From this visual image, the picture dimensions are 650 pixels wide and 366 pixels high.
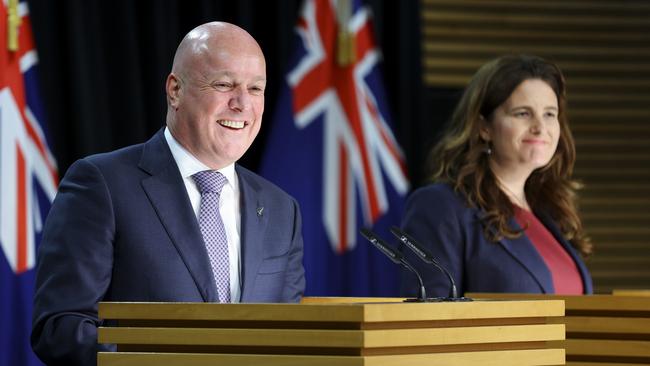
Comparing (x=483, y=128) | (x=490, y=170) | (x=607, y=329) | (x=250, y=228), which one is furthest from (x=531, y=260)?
(x=250, y=228)

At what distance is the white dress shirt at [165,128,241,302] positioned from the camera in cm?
295

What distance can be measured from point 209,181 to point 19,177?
1.69 meters

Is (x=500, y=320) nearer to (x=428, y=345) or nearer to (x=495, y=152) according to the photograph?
(x=428, y=345)

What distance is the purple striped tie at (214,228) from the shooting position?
2879 mm

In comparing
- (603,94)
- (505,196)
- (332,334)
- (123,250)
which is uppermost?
(603,94)

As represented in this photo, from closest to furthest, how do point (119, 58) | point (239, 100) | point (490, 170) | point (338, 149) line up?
point (239, 100), point (490, 170), point (119, 58), point (338, 149)

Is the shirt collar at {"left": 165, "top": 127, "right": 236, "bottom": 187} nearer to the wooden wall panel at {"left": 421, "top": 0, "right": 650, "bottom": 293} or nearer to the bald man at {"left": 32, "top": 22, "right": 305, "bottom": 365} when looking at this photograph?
the bald man at {"left": 32, "top": 22, "right": 305, "bottom": 365}

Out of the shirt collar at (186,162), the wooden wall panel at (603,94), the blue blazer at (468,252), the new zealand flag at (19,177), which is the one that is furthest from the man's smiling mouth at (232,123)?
the wooden wall panel at (603,94)

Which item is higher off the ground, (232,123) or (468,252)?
(232,123)

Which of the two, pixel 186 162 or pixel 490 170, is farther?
pixel 490 170

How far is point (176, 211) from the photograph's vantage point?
2.89 m

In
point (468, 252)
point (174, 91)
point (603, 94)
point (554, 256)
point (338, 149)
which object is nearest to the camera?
point (174, 91)

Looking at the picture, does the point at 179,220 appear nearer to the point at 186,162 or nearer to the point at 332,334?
the point at 186,162

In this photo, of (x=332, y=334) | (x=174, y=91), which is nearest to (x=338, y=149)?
(x=174, y=91)
